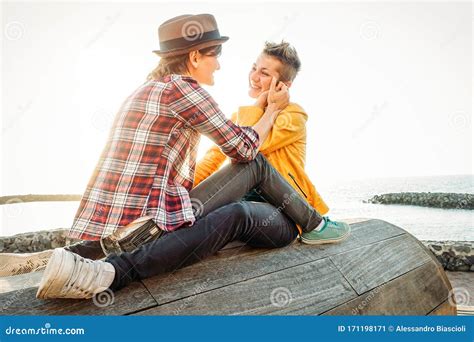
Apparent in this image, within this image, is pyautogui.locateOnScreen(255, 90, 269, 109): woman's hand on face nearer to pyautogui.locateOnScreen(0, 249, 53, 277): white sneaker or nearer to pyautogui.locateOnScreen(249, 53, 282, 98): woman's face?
pyautogui.locateOnScreen(249, 53, 282, 98): woman's face

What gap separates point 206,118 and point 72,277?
2.63 ft

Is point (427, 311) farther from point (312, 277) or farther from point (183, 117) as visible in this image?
point (183, 117)

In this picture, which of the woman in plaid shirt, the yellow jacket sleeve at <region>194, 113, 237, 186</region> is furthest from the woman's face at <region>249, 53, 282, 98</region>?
the woman in plaid shirt

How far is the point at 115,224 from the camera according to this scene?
153cm

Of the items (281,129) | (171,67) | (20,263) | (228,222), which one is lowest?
(20,263)

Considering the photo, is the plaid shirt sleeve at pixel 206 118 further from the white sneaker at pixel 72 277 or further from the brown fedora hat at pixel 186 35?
the white sneaker at pixel 72 277

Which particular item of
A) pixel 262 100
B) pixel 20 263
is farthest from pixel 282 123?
pixel 20 263

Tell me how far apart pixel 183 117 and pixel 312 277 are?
0.90 meters

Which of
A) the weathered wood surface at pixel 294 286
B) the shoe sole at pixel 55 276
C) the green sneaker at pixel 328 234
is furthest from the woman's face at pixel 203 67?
the shoe sole at pixel 55 276

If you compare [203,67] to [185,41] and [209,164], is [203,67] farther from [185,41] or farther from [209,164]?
[209,164]

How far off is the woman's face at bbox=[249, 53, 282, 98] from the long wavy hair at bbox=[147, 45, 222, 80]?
0.61m

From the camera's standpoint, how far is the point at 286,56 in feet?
8.06

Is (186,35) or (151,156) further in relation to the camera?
(186,35)

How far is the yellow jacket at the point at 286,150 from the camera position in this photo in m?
2.13
